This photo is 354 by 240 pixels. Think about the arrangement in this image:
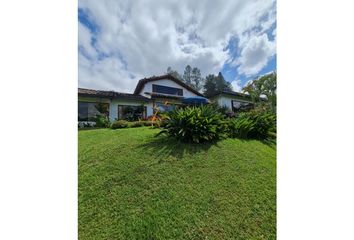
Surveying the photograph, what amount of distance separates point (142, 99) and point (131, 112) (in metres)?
1.39

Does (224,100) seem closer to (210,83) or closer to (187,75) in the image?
(210,83)

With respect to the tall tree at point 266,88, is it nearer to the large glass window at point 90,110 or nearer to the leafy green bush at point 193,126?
the leafy green bush at point 193,126

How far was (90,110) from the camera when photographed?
11008 millimetres

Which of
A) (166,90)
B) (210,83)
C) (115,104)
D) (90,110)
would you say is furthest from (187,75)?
(90,110)

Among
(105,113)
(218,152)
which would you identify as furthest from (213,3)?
(105,113)

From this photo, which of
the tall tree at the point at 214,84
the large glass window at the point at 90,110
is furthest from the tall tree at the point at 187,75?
the large glass window at the point at 90,110

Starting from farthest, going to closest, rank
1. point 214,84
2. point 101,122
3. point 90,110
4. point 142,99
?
point 214,84
point 142,99
point 90,110
point 101,122

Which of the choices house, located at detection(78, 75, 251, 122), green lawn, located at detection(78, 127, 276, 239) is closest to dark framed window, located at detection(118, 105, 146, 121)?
house, located at detection(78, 75, 251, 122)

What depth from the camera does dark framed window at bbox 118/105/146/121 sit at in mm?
12197

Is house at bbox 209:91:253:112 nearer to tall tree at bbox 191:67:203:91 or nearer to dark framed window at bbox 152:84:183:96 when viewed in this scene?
dark framed window at bbox 152:84:183:96

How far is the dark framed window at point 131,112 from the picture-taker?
12.2 m
